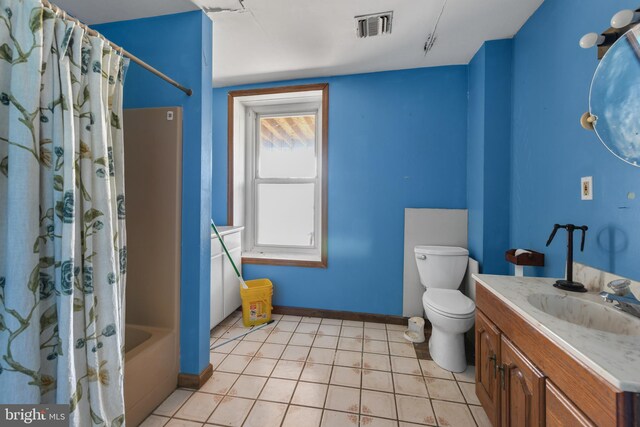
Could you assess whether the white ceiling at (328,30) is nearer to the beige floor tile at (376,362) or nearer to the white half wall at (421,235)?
the white half wall at (421,235)

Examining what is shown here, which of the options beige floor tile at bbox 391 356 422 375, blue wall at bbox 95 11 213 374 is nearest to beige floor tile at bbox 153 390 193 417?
blue wall at bbox 95 11 213 374

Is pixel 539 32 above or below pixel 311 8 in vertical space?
below

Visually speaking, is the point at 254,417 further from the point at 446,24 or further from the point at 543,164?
the point at 446,24

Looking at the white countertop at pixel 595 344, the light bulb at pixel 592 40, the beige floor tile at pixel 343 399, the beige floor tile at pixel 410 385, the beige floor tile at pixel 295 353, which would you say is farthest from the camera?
the beige floor tile at pixel 295 353

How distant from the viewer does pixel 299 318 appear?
2.52 metres

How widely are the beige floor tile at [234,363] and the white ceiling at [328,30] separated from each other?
7.55 ft

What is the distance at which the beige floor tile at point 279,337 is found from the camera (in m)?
2.08

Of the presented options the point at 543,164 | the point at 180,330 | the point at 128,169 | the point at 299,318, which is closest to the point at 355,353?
the point at 299,318

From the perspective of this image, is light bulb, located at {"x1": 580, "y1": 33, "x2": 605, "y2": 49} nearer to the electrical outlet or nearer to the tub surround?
the electrical outlet

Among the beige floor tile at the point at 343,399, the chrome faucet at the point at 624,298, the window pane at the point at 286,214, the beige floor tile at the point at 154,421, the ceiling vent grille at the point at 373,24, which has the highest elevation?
the ceiling vent grille at the point at 373,24

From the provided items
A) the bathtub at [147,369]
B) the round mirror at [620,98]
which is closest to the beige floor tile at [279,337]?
the bathtub at [147,369]

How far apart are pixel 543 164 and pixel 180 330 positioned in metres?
2.39

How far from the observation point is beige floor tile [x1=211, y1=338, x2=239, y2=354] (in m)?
1.94

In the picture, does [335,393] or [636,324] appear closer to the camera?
[636,324]
